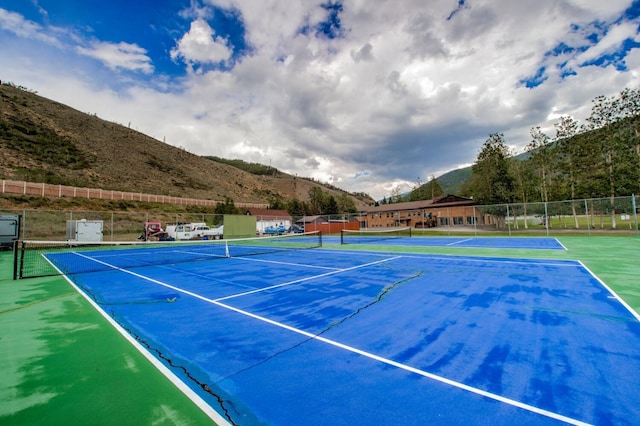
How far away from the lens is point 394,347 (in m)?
4.35

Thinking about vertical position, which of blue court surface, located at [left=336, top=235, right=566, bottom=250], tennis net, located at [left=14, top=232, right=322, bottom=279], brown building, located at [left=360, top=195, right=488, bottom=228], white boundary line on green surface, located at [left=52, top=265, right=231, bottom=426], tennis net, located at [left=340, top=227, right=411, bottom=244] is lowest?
white boundary line on green surface, located at [left=52, top=265, right=231, bottom=426]

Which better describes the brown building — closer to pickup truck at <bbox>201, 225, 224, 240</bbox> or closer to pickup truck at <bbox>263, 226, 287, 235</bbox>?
pickup truck at <bbox>263, 226, 287, 235</bbox>

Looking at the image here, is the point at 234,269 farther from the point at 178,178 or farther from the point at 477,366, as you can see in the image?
the point at 178,178

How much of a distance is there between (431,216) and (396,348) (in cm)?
5010

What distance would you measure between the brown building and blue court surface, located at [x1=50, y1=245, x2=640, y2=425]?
37531 mm

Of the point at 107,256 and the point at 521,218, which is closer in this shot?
the point at 107,256

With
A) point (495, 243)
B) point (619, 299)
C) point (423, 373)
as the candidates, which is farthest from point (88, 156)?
point (619, 299)

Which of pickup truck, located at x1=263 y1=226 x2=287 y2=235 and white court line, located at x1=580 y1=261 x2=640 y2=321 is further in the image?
pickup truck, located at x1=263 y1=226 x2=287 y2=235

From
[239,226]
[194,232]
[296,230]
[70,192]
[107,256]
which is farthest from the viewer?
[296,230]

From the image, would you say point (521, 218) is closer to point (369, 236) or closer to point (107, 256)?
point (369, 236)

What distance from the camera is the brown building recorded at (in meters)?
45.6

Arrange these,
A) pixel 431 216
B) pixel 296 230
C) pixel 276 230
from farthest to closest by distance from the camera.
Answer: pixel 296 230, pixel 431 216, pixel 276 230

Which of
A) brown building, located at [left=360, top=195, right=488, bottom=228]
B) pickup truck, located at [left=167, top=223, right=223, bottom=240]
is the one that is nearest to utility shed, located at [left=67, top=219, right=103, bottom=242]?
pickup truck, located at [left=167, top=223, right=223, bottom=240]

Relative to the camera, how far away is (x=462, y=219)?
47906 mm
